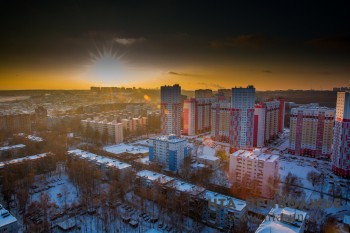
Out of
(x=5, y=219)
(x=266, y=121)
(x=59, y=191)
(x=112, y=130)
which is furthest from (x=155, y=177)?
(x=266, y=121)

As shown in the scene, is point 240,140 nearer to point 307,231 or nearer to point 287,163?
point 287,163

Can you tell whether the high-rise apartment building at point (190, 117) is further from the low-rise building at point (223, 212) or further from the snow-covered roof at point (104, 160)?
the low-rise building at point (223, 212)

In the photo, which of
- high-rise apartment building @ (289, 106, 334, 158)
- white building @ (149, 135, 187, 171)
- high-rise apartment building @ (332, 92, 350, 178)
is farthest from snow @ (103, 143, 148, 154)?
high-rise apartment building @ (332, 92, 350, 178)

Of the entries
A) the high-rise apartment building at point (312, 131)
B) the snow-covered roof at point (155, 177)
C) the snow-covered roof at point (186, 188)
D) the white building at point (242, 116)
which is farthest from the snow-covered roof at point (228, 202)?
the high-rise apartment building at point (312, 131)

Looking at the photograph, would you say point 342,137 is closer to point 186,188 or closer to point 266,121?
point 266,121

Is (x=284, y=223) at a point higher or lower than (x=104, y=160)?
higher

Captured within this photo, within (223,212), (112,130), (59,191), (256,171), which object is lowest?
(59,191)

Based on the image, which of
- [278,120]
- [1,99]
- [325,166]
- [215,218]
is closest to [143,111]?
[278,120]
